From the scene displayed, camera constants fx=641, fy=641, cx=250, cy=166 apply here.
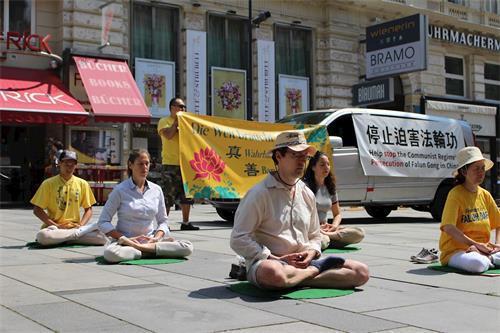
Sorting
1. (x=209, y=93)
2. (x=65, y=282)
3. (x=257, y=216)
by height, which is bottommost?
(x=65, y=282)

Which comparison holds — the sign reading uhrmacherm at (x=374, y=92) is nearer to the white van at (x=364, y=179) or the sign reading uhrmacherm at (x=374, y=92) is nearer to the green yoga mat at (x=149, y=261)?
the white van at (x=364, y=179)

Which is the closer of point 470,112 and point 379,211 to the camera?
point 379,211

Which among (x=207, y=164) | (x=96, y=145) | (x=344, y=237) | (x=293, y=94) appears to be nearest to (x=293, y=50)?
(x=293, y=94)

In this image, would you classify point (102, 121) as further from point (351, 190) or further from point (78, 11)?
point (351, 190)

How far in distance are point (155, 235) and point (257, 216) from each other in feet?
8.31

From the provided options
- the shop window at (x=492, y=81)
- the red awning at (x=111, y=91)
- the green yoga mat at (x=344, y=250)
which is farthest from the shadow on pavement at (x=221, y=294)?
the shop window at (x=492, y=81)

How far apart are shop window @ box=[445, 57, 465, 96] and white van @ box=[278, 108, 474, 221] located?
17.9 meters

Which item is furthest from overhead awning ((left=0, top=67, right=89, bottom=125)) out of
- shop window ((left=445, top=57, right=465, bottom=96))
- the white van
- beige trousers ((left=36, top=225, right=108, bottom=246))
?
shop window ((left=445, top=57, right=465, bottom=96))

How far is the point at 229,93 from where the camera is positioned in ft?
81.0

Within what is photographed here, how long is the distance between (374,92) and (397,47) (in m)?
2.17

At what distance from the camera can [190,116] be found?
39.2 feet

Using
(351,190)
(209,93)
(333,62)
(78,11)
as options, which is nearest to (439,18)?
(333,62)

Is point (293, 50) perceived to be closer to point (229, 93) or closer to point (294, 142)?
point (229, 93)

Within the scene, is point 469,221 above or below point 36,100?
below
